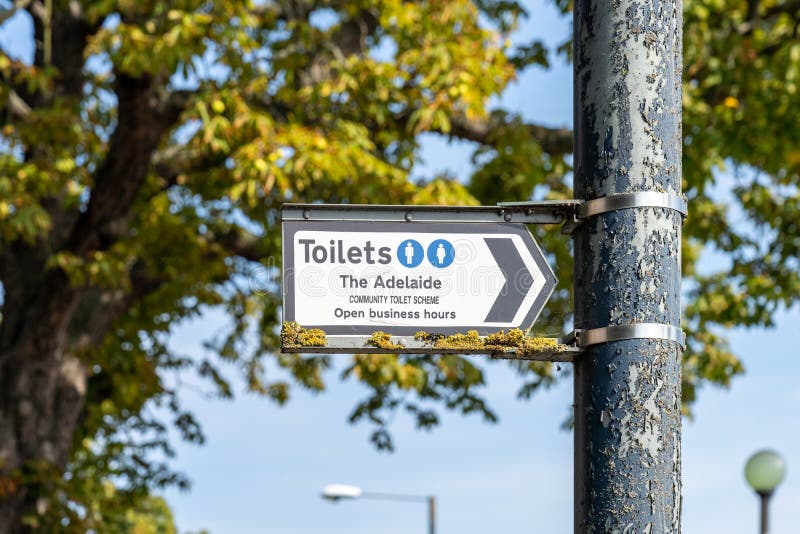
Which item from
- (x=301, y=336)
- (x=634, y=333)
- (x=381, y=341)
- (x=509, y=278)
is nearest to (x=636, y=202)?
(x=634, y=333)

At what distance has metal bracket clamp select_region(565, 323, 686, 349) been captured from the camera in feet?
9.60

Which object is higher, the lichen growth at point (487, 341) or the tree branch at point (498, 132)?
the tree branch at point (498, 132)

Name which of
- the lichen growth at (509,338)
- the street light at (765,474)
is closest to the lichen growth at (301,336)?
the lichen growth at (509,338)

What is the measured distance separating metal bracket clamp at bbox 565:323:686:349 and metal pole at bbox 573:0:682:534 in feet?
0.04

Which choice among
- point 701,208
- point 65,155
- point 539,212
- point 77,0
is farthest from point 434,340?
point 77,0

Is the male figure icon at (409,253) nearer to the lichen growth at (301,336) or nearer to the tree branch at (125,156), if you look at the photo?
the lichen growth at (301,336)

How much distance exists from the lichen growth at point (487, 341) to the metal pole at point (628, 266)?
0.57ft

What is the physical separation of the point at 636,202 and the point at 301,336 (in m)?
0.93

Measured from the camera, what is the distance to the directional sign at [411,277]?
321 centimetres

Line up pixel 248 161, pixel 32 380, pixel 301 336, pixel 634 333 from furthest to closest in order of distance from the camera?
pixel 32 380 < pixel 248 161 < pixel 301 336 < pixel 634 333

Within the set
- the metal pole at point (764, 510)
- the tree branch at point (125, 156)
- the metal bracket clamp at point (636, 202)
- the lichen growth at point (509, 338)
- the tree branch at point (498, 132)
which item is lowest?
the metal pole at point (764, 510)

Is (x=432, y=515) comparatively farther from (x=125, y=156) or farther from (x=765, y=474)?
(x=125, y=156)

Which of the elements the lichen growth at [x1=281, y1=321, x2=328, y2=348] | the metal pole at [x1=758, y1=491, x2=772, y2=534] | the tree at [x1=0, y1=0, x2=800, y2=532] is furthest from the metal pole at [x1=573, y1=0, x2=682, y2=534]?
the metal pole at [x1=758, y1=491, x2=772, y2=534]

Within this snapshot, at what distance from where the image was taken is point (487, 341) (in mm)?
3191
